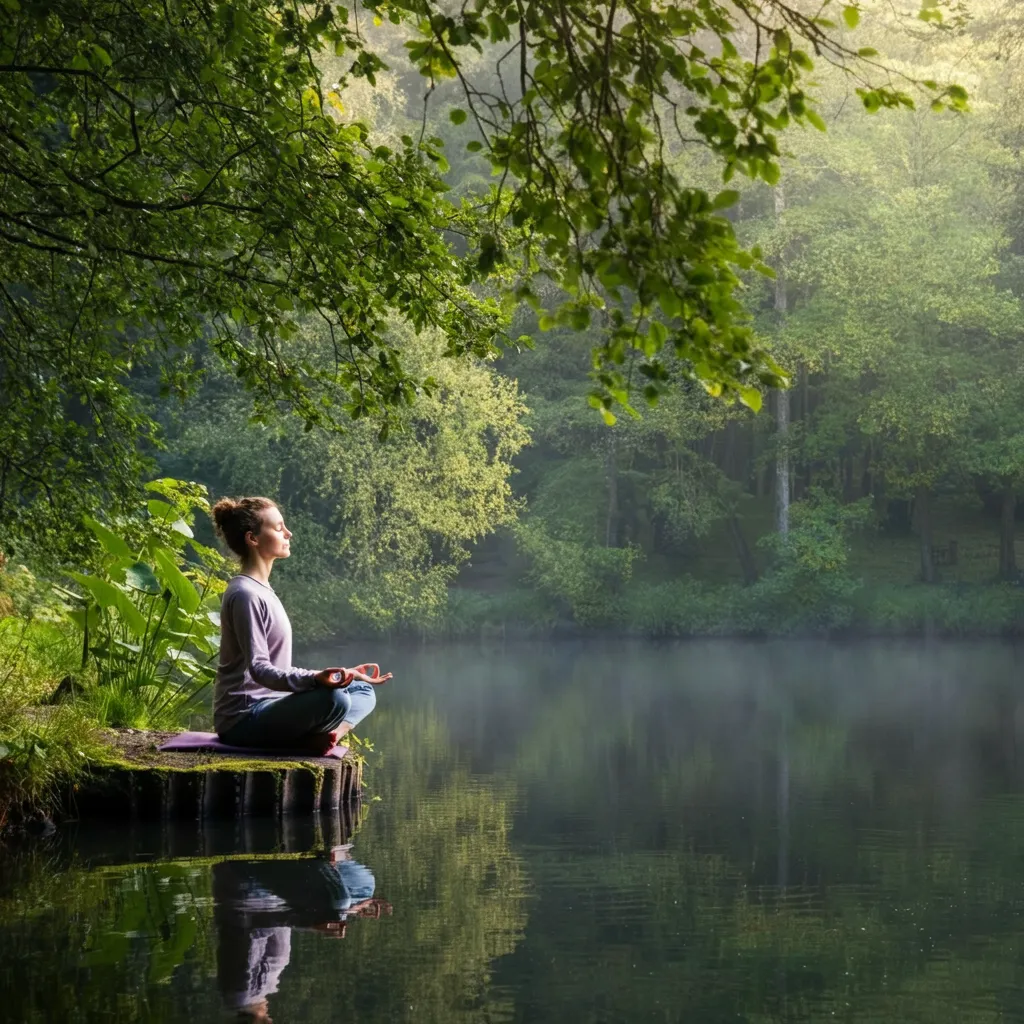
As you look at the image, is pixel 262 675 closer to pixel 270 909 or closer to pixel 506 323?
pixel 506 323

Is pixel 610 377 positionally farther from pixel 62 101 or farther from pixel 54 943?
pixel 62 101

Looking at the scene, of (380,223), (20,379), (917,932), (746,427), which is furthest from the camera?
(746,427)

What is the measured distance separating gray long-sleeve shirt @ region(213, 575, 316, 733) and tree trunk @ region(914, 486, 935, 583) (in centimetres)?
2734

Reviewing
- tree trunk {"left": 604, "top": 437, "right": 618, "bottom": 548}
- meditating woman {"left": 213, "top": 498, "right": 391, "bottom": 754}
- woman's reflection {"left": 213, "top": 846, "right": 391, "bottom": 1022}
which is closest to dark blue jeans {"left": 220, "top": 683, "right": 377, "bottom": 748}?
meditating woman {"left": 213, "top": 498, "right": 391, "bottom": 754}

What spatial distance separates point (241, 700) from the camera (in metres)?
7.96

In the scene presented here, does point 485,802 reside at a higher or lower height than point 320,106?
lower

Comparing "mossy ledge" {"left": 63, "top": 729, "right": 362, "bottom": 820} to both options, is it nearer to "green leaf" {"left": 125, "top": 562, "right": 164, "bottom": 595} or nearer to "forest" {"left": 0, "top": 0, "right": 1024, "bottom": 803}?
"forest" {"left": 0, "top": 0, "right": 1024, "bottom": 803}

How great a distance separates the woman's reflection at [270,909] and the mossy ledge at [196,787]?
117 centimetres

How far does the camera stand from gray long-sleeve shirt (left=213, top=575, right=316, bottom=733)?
753cm

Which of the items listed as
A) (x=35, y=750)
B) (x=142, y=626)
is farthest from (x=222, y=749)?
(x=142, y=626)

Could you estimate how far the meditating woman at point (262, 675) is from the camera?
759cm

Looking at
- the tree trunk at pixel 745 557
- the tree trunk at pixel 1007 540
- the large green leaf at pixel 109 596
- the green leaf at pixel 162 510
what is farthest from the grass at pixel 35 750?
the tree trunk at pixel 1007 540

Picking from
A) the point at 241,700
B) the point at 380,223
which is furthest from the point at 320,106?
the point at 241,700

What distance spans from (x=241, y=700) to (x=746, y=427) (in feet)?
101
